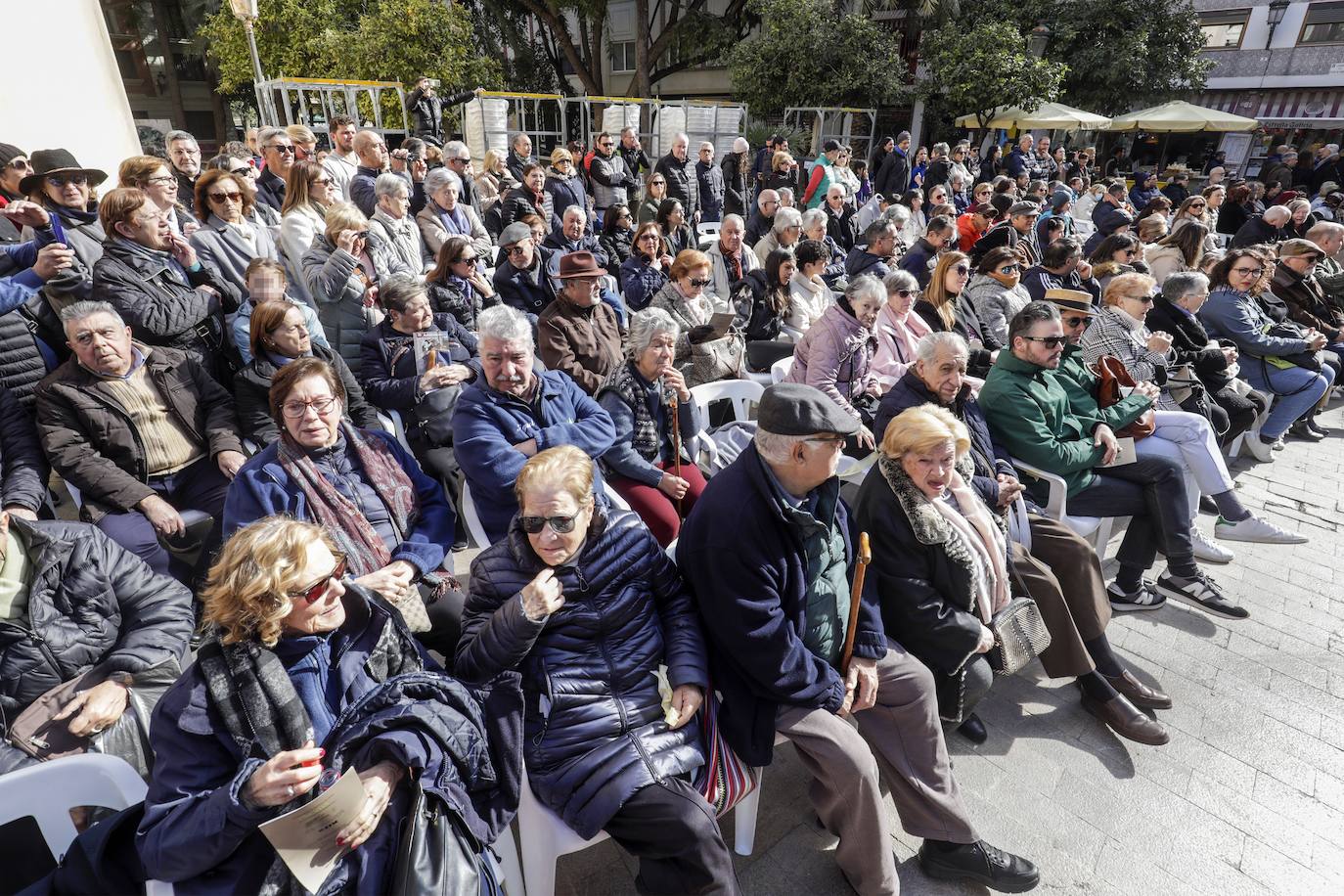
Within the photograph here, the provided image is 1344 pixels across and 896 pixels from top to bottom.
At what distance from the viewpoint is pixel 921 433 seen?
2.50 m

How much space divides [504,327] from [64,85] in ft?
19.2

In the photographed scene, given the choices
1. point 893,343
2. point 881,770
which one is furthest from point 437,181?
point 881,770

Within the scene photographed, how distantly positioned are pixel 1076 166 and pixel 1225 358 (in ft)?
45.2

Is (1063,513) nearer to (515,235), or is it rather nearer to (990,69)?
(515,235)

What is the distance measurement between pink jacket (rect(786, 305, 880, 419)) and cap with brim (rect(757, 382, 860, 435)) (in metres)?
2.12

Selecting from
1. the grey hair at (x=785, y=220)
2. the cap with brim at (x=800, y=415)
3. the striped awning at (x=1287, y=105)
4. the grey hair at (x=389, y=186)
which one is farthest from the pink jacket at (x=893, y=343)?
the striped awning at (x=1287, y=105)

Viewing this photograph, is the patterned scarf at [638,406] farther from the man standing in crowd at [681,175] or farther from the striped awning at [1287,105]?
the striped awning at [1287,105]

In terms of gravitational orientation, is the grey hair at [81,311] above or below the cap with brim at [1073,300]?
above

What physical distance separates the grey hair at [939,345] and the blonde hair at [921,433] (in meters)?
0.67

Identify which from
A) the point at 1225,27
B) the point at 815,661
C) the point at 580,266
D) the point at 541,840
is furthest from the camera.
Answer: the point at 1225,27

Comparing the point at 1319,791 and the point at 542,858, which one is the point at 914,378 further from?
the point at 542,858

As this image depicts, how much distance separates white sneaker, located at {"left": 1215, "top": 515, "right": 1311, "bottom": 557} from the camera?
13.9 feet

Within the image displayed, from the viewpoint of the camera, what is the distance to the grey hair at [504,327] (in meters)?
2.99

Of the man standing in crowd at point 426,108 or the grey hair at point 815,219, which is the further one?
the man standing in crowd at point 426,108
